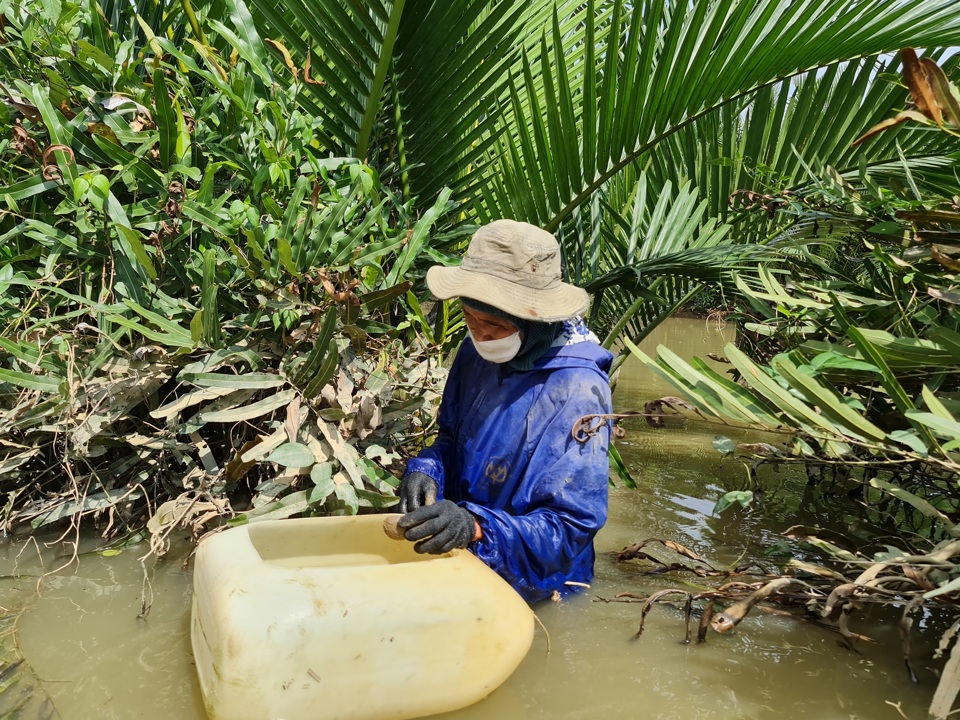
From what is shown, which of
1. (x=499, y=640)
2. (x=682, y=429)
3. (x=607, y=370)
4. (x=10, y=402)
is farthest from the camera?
(x=682, y=429)

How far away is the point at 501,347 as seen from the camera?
1839 millimetres

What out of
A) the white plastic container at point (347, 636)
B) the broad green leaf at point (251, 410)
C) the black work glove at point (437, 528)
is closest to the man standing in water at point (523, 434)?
the black work glove at point (437, 528)

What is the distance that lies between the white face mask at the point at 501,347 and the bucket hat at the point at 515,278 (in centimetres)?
12

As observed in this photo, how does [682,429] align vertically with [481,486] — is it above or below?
below

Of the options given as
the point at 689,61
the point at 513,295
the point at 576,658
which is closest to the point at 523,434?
the point at 513,295

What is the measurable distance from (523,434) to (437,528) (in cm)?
40

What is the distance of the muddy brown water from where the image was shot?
150 cm

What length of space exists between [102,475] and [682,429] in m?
2.98

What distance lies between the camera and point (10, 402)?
6.99 ft

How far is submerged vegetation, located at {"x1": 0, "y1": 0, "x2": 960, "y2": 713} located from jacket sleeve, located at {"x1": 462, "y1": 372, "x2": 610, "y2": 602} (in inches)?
15.3

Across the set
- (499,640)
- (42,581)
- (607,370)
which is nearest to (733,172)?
(607,370)

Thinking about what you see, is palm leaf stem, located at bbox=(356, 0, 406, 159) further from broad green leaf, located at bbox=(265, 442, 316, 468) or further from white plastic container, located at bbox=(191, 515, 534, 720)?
white plastic container, located at bbox=(191, 515, 534, 720)

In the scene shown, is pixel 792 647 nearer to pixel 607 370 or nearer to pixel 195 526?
pixel 607 370

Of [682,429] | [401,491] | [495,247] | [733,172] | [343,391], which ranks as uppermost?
[733,172]
